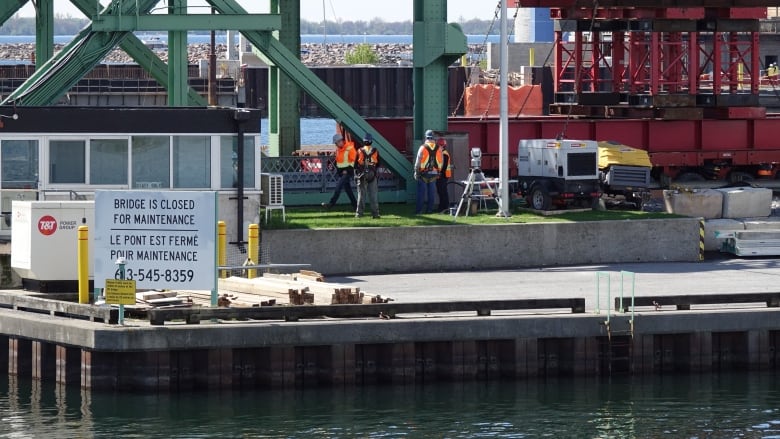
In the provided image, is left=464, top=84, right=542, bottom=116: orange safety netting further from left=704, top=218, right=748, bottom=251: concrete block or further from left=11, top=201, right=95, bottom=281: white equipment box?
left=11, top=201, right=95, bottom=281: white equipment box

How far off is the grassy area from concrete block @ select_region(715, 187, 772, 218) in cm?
231

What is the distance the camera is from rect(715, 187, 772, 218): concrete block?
119 feet

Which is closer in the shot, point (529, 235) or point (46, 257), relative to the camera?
point (46, 257)

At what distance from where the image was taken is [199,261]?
24750mm

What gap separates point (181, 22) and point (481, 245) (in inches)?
296

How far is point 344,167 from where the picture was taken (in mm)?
35531

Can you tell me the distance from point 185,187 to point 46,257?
3.63 m

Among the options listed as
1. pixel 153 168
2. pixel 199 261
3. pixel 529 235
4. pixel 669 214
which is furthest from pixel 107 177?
pixel 669 214

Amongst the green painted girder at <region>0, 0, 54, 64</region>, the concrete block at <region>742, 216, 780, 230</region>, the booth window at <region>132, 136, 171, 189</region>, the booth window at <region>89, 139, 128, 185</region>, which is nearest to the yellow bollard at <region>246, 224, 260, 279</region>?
the booth window at <region>132, 136, 171, 189</region>

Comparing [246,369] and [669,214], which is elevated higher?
[669,214]

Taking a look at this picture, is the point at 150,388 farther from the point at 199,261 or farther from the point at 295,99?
the point at 295,99

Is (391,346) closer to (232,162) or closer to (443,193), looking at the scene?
(232,162)

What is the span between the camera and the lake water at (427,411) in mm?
23188

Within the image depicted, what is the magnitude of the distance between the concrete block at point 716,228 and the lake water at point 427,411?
27.7ft
